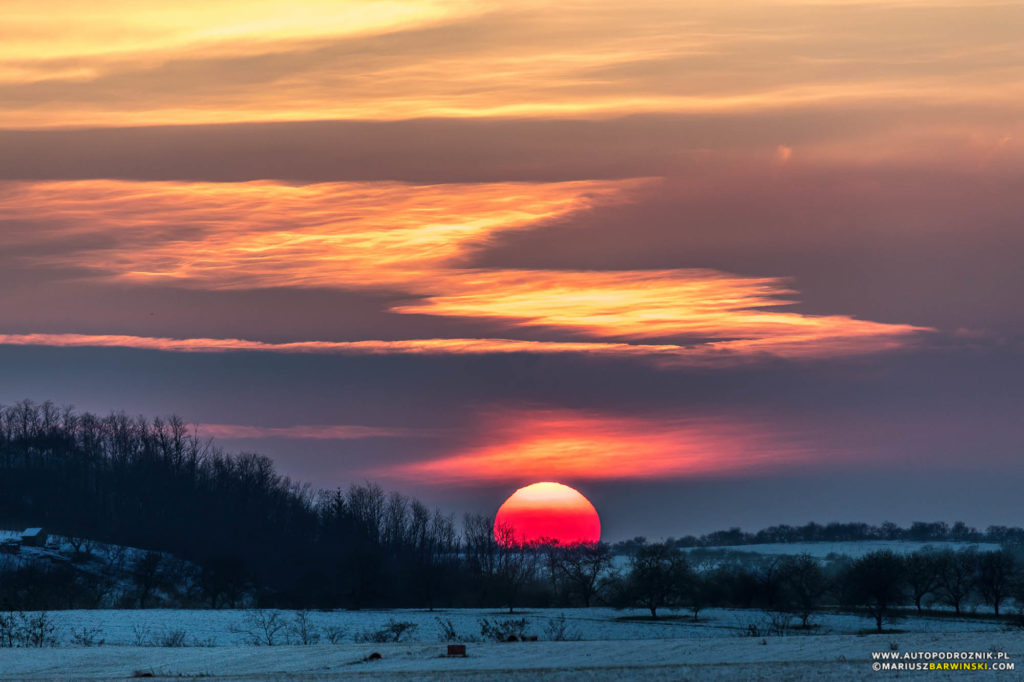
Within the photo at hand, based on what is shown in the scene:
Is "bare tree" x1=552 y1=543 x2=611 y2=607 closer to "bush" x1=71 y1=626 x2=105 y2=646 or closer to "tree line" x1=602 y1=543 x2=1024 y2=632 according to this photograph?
"tree line" x1=602 y1=543 x2=1024 y2=632

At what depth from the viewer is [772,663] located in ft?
121

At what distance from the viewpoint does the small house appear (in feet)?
619

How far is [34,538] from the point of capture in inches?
7480

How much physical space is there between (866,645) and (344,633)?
4696 centimetres

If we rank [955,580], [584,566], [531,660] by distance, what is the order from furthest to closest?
[584,566] → [955,580] → [531,660]

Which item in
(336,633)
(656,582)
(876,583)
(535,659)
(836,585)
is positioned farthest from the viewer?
(656,582)

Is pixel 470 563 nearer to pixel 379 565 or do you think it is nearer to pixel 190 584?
pixel 379 565

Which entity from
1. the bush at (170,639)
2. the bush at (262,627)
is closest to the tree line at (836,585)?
the bush at (262,627)

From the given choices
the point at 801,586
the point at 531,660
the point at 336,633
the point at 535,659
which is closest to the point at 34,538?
the point at 336,633

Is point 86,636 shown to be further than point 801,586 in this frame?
No

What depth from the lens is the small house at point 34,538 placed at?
619ft

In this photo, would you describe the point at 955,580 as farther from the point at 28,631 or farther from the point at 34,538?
the point at 34,538

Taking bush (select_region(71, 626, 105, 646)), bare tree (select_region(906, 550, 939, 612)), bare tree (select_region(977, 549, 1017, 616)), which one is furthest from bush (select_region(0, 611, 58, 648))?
bare tree (select_region(977, 549, 1017, 616))

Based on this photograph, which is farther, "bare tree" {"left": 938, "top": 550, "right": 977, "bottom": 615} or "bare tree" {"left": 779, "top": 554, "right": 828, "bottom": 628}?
"bare tree" {"left": 938, "top": 550, "right": 977, "bottom": 615}
